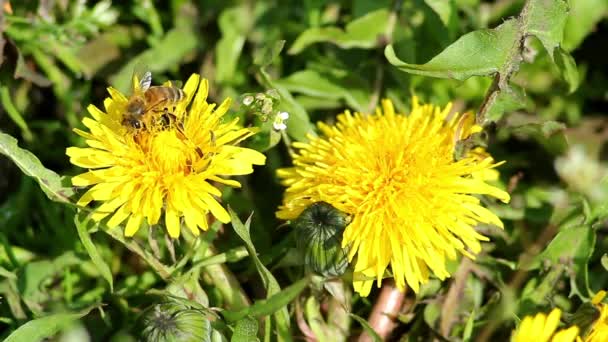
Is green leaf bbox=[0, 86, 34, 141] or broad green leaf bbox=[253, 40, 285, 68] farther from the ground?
broad green leaf bbox=[253, 40, 285, 68]

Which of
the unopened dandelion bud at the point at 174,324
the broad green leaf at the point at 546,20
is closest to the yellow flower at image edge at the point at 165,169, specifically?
the unopened dandelion bud at the point at 174,324

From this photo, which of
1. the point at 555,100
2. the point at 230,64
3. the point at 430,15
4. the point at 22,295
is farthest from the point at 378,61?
the point at 22,295

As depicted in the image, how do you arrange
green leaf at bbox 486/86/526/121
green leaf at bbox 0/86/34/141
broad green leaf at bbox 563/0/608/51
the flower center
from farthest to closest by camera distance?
1. broad green leaf at bbox 563/0/608/51
2. green leaf at bbox 0/86/34/141
3. green leaf at bbox 486/86/526/121
4. the flower center

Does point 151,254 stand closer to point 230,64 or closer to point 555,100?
point 230,64

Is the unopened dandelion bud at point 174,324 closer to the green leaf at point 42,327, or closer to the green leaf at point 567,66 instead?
the green leaf at point 42,327

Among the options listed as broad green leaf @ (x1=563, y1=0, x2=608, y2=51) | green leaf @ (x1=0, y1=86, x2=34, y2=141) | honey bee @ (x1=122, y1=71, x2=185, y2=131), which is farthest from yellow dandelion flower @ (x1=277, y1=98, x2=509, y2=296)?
green leaf @ (x1=0, y1=86, x2=34, y2=141)

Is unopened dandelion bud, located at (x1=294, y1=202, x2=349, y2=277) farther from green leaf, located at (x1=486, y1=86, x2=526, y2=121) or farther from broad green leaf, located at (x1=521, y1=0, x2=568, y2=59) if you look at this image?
broad green leaf, located at (x1=521, y1=0, x2=568, y2=59)
